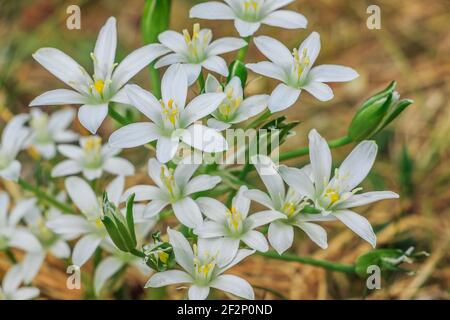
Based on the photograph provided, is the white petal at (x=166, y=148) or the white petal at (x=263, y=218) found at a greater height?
the white petal at (x=166, y=148)

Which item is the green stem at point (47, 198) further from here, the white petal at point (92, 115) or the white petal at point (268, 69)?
the white petal at point (268, 69)

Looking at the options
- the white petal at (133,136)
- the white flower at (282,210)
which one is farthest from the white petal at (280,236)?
the white petal at (133,136)

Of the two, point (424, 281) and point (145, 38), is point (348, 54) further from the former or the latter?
point (145, 38)

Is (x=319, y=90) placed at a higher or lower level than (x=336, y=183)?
higher

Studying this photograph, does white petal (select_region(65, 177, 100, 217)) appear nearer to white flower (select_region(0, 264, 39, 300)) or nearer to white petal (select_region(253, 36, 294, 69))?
white flower (select_region(0, 264, 39, 300))

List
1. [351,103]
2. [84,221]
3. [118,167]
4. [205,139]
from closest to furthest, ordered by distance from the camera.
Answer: [205,139], [84,221], [118,167], [351,103]

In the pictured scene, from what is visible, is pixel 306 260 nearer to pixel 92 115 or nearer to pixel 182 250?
pixel 182 250

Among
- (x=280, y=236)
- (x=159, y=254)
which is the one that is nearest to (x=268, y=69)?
(x=280, y=236)
